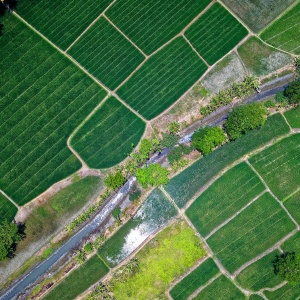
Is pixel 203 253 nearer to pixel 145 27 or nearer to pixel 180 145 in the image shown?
pixel 180 145

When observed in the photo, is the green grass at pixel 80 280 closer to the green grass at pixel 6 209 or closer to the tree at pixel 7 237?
the tree at pixel 7 237

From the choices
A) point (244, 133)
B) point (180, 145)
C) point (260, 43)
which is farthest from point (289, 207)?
point (260, 43)

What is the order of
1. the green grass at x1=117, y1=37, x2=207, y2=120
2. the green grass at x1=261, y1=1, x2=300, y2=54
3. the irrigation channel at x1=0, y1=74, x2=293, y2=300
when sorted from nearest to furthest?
the irrigation channel at x1=0, y1=74, x2=293, y2=300, the green grass at x1=117, y1=37, x2=207, y2=120, the green grass at x1=261, y1=1, x2=300, y2=54

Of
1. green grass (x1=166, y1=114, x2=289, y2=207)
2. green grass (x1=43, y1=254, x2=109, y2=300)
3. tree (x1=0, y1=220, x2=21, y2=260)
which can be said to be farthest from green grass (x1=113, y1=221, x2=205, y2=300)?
tree (x1=0, y1=220, x2=21, y2=260)

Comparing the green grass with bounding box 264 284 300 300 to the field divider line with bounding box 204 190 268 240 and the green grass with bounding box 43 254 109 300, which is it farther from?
the green grass with bounding box 43 254 109 300

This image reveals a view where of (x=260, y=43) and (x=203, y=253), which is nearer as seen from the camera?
(x=203, y=253)

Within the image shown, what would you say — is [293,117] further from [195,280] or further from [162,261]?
[162,261]
